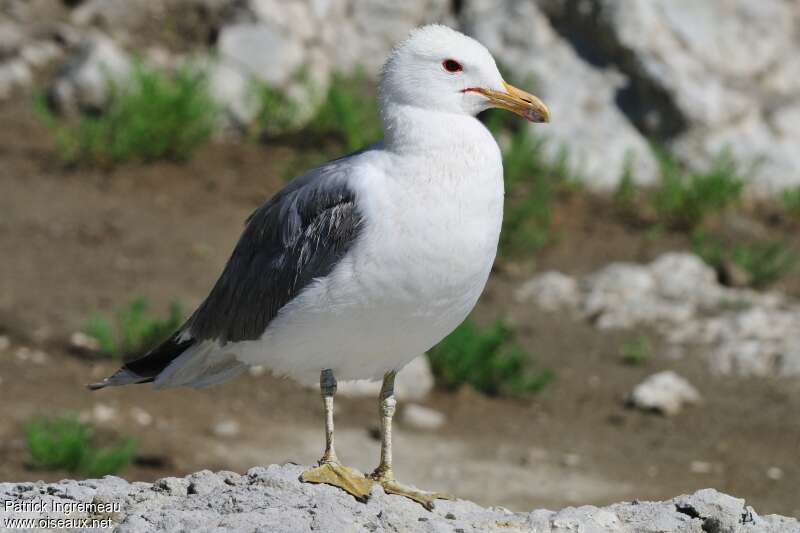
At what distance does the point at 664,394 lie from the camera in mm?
7301

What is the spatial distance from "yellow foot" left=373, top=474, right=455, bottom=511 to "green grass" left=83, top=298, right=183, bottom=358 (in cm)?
322

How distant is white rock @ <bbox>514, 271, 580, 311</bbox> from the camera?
337 inches

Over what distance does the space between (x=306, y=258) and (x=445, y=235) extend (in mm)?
552

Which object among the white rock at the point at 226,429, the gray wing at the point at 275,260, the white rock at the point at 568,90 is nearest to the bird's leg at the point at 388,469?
the gray wing at the point at 275,260

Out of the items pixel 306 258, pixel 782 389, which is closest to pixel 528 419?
pixel 782 389

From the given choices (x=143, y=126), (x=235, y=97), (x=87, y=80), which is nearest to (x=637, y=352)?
(x=143, y=126)

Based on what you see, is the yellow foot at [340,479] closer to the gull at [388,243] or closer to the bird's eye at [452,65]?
the gull at [388,243]

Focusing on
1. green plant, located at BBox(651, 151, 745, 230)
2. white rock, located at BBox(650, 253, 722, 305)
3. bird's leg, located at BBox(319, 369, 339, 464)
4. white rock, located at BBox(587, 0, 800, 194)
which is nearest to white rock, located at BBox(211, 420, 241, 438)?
bird's leg, located at BBox(319, 369, 339, 464)

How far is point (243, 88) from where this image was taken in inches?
410

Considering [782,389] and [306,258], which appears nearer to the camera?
[306,258]

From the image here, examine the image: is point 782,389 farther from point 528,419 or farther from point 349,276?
point 349,276

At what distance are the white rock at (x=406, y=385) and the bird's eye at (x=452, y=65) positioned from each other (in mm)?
3331

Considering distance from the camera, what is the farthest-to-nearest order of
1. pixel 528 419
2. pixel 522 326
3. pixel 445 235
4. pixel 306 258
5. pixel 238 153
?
pixel 238 153
pixel 522 326
pixel 528 419
pixel 306 258
pixel 445 235

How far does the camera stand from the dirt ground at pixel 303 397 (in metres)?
6.34
